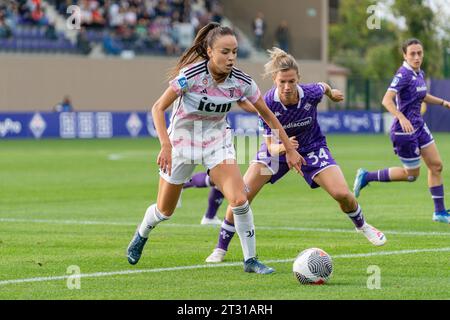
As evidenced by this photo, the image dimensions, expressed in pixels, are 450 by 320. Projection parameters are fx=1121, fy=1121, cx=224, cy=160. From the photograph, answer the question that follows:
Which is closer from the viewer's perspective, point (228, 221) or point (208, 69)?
point (208, 69)

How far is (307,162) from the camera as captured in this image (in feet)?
36.3

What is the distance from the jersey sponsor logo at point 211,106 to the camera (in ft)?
31.2

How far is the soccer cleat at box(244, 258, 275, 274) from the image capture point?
9461 millimetres

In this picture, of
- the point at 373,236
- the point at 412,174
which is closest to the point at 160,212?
the point at 373,236

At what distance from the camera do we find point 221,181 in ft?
31.6

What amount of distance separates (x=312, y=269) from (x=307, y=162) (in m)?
2.37

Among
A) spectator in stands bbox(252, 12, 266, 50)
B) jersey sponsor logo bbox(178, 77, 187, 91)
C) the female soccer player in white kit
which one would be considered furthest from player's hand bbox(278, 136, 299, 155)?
spectator in stands bbox(252, 12, 266, 50)

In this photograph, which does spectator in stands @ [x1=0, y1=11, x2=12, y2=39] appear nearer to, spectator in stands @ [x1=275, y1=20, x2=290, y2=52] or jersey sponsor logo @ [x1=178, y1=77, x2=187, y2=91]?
spectator in stands @ [x1=275, y1=20, x2=290, y2=52]

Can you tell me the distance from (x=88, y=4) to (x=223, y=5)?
9.18 metres

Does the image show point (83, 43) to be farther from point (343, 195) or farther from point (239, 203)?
point (239, 203)

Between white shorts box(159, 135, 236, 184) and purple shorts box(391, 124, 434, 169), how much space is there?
17.0 ft

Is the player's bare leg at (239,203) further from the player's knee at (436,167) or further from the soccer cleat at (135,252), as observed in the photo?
the player's knee at (436,167)
